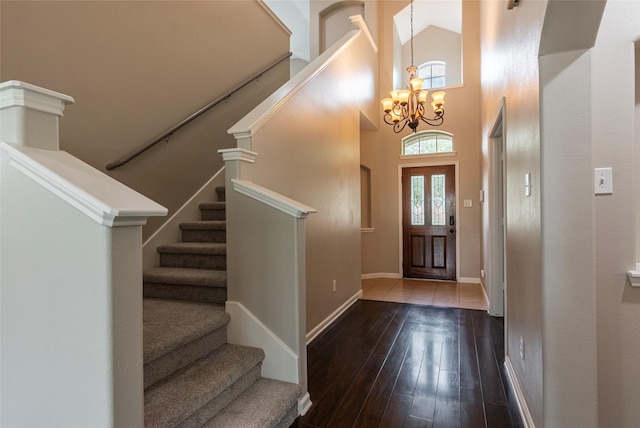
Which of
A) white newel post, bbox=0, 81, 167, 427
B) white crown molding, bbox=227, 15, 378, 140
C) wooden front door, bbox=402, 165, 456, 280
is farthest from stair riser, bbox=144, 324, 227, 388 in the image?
wooden front door, bbox=402, 165, 456, 280

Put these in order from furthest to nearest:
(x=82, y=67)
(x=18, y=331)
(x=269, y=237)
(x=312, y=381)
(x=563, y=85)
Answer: (x=312, y=381)
(x=82, y=67)
(x=269, y=237)
(x=563, y=85)
(x=18, y=331)

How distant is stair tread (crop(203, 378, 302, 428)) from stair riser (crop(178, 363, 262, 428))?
23mm

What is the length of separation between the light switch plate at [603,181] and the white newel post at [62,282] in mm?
1933

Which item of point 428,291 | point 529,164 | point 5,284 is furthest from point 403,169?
point 5,284

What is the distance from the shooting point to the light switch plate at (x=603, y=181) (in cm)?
158

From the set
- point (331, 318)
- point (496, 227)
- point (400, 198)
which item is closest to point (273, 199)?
point (331, 318)

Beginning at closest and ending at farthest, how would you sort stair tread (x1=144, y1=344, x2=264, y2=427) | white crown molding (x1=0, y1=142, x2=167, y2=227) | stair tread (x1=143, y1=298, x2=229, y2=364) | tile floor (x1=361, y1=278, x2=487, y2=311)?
white crown molding (x1=0, y1=142, x2=167, y2=227) → stair tread (x1=144, y1=344, x2=264, y2=427) → stair tread (x1=143, y1=298, x2=229, y2=364) → tile floor (x1=361, y1=278, x2=487, y2=311)

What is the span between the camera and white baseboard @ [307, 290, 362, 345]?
313 centimetres

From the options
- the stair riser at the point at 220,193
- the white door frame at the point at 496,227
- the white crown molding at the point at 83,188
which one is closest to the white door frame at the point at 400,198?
the white door frame at the point at 496,227

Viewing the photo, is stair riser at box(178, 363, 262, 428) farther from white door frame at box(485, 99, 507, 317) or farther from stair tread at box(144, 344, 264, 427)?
white door frame at box(485, 99, 507, 317)

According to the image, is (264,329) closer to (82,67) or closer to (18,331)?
(18,331)

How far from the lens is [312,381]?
7.82 feet

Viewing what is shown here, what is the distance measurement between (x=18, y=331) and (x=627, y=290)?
99.9 inches

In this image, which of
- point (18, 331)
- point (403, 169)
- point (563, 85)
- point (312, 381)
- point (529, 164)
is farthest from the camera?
point (403, 169)
